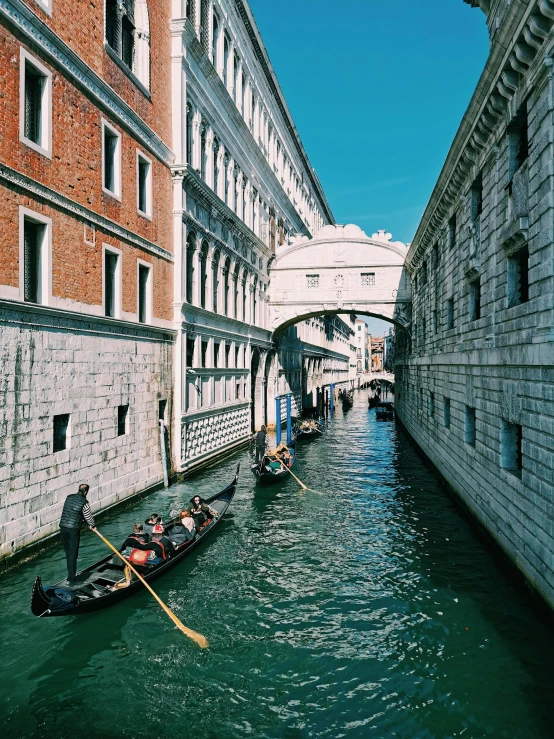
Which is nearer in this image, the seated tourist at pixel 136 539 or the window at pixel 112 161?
the seated tourist at pixel 136 539

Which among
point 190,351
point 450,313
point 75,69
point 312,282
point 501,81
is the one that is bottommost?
point 190,351

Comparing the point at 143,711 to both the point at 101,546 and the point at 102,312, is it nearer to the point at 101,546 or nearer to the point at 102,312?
the point at 101,546

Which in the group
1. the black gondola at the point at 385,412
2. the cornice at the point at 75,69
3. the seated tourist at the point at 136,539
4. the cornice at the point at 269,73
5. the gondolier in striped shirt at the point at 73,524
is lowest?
the black gondola at the point at 385,412

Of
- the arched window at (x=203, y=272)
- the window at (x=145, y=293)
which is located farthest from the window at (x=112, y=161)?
the arched window at (x=203, y=272)

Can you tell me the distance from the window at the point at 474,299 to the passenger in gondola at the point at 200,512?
737 cm

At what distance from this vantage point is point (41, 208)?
10.0 metres

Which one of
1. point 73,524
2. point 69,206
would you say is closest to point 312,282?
point 69,206

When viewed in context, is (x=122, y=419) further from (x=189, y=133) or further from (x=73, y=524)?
(x=189, y=133)

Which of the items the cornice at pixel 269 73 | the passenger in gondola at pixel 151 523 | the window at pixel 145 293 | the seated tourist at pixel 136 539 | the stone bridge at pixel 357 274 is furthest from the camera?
the stone bridge at pixel 357 274

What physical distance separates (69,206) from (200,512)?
6692 millimetres

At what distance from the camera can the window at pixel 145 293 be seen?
14640 mm

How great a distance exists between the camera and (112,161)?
1297 centimetres

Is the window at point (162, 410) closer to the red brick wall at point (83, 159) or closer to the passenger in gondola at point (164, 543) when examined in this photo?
the red brick wall at point (83, 159)

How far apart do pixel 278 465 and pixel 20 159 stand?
11.6m
